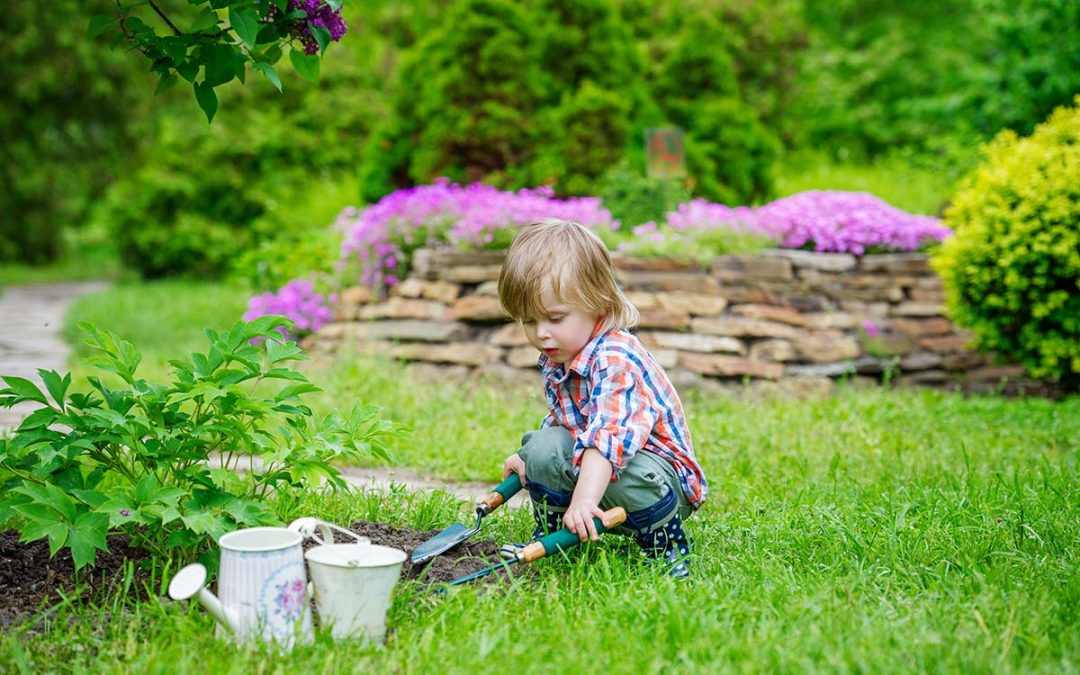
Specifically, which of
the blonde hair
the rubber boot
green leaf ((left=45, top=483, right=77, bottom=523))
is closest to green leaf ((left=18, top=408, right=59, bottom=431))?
green leaf ((left=45, top=483, right=77, bottom=523))

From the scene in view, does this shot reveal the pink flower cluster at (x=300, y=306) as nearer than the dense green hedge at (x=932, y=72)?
Yes

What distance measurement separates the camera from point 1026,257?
15.5ft

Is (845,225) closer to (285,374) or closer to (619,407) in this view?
(619,407)

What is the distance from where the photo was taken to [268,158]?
10.4 m

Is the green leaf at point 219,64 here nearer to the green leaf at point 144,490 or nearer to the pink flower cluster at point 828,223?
the green leaf at point 144,490

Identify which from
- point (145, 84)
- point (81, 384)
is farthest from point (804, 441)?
point (145, 84)

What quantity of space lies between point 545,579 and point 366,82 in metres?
10.7

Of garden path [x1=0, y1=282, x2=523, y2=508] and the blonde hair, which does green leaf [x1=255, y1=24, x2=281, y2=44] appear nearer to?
the blonde hair

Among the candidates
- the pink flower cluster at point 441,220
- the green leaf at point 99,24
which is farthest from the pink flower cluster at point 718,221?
the green leaf at point 99,24

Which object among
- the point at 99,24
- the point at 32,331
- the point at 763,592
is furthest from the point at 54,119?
the point at 763,592

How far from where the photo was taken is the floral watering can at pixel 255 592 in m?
1.76

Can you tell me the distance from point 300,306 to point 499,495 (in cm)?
376

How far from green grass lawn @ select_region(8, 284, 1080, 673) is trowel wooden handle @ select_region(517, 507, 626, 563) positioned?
84 millimetres

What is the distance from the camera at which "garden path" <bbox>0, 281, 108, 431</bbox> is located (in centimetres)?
511
